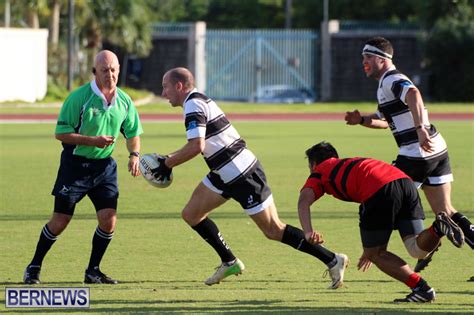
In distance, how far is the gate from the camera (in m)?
54.2

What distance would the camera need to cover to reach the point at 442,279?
1039 centimetres

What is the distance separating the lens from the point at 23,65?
46.0m

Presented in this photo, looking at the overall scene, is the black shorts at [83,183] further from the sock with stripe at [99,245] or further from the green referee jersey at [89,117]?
the sock with stripe at [99,245]

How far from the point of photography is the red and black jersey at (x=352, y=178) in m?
8.82

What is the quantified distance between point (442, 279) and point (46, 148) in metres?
16.3

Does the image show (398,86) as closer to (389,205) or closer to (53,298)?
(389,205)

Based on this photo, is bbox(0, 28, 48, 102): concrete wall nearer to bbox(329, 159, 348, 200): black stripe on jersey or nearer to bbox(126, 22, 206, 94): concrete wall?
bbox(126, 22, 206, 94): concrete wall

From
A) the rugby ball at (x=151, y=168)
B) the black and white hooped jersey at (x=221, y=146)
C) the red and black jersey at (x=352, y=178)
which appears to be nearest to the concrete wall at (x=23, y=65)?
the rugby ball at (x=151, y=168)

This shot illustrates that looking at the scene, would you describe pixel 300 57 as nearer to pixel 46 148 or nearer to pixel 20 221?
pixel 46 148

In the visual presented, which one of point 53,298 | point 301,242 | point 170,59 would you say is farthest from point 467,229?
point 170,59

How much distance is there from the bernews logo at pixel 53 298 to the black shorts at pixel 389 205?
7.19 feet

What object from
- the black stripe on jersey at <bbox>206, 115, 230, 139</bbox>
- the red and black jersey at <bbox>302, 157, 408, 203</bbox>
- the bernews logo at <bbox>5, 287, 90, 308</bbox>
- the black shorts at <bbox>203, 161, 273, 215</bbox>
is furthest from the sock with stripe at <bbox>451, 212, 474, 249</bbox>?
the bernews logo at <bbox>5, 287, 90, 308</bbox>

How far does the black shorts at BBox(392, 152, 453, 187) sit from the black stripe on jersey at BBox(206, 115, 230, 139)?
1.70 m

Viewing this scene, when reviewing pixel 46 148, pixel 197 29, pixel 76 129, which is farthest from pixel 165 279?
pixel 197 29
